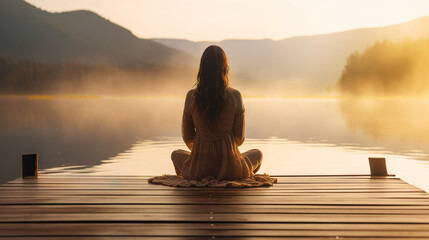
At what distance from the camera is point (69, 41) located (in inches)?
6093

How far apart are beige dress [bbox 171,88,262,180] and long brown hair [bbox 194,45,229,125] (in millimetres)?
86

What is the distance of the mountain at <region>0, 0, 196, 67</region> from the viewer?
5704 inches

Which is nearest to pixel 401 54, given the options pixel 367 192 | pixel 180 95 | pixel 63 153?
pixel 180 95

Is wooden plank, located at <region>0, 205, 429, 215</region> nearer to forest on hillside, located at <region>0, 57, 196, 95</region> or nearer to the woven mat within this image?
the woven mat

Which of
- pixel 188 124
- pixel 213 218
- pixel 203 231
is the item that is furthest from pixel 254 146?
pixel 203 231

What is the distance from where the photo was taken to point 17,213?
3557 mm

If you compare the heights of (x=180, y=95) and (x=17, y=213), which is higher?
(x=180, y=95)

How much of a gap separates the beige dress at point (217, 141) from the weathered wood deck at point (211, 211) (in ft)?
0.98

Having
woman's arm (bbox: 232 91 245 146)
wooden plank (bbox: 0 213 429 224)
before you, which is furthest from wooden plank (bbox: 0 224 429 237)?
woman's arm (bbox: 232 91 245 146)

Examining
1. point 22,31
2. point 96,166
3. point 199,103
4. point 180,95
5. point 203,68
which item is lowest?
point 96,166

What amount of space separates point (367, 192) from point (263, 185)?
3.26 ft

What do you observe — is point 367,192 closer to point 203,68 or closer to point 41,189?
Answer: point 203,68

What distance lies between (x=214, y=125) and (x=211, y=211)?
121 centimetres

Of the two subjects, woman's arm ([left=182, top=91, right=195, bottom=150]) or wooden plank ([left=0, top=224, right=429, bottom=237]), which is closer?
wooden plank ([left=0, top=224, right=429, bottom=237])
